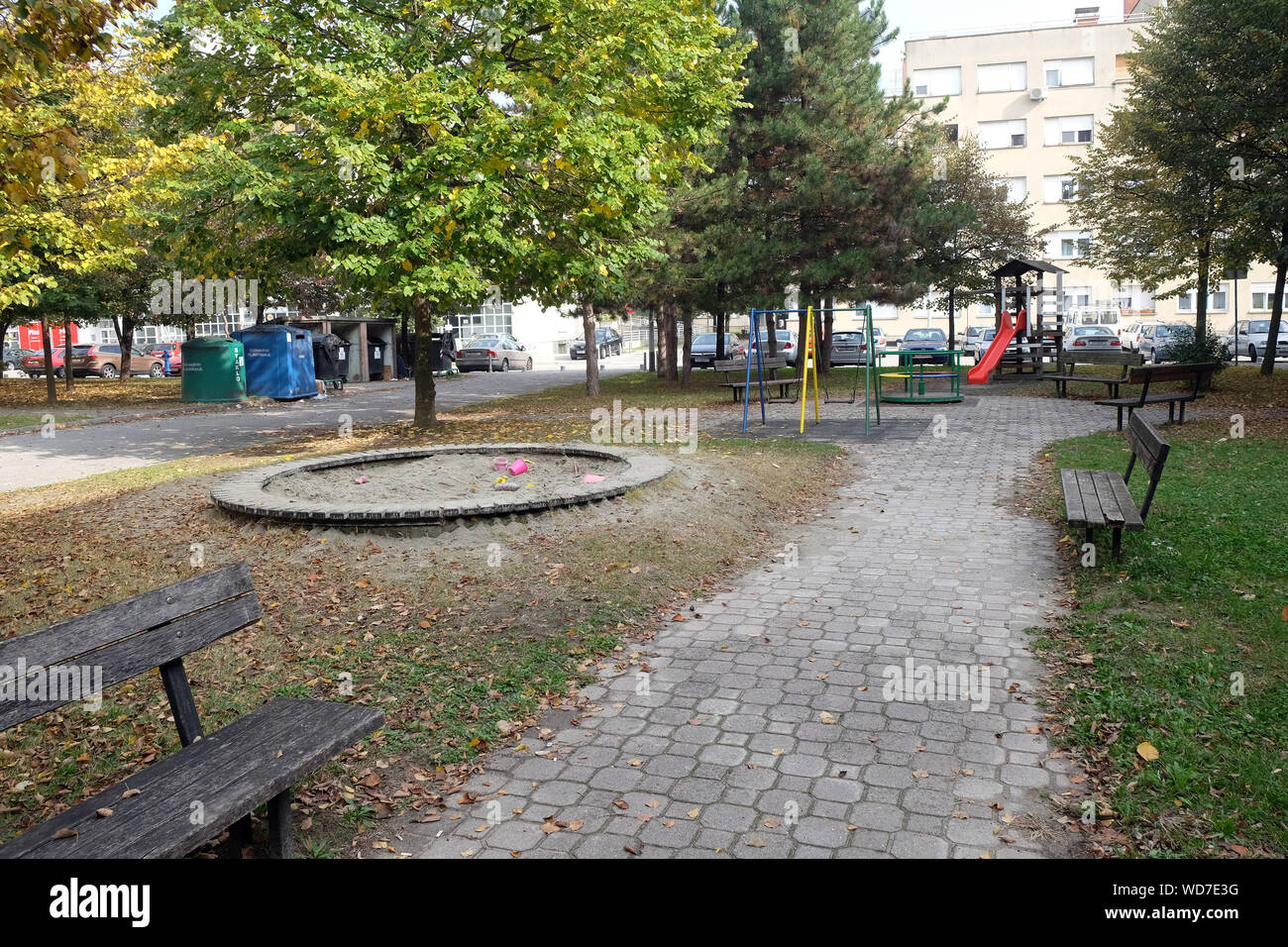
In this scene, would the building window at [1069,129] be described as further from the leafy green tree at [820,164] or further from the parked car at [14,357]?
the parked car at [14,357]

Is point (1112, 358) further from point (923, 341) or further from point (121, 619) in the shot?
point (121, 619)

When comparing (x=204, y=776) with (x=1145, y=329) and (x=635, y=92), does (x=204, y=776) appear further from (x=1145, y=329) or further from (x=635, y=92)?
(x=1145, y=329)

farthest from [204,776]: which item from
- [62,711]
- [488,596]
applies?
[488,596]

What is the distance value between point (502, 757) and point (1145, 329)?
43817mm

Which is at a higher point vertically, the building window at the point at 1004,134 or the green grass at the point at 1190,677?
the building window at the point at 1004,134

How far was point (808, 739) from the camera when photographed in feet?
14.8

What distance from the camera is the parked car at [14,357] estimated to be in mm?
44006

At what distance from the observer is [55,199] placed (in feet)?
56.9

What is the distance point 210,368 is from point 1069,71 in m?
51.6

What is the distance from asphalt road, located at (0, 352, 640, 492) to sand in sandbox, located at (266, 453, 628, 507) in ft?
17.6

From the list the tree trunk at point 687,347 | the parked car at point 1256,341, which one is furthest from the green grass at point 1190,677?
the parked car at point 1256,341

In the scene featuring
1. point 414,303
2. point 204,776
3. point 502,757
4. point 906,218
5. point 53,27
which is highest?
point 906,218

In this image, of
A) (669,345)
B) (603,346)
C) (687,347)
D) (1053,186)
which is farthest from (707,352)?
(1053,186)

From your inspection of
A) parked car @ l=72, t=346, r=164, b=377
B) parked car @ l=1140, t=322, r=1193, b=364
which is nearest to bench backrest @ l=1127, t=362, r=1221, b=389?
parked car @ l=1140, t=322, r=1193, b=364
